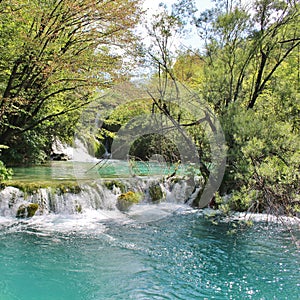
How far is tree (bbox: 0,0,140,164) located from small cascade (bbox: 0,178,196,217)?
7.30 feet

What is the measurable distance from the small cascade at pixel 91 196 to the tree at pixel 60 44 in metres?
2.23

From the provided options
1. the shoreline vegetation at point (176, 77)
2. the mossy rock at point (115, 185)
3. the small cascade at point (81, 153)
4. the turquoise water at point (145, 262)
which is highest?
the shoreline vegetation at point (176, 77)

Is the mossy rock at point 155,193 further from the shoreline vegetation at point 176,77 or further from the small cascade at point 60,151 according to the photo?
the small cascade at point 60,151

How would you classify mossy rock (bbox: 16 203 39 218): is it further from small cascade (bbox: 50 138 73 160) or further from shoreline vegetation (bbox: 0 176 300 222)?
small cascade (bbox: 50 138 73 160)

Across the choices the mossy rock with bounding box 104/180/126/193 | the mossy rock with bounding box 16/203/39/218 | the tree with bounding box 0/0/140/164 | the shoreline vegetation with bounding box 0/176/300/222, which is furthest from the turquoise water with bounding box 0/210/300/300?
the tree with bounding box 0/0/140/164

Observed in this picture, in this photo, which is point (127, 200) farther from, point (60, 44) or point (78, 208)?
point (60, 44)

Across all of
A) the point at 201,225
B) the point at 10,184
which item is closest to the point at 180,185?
the point at 201,225

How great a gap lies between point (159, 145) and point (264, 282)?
6.64m

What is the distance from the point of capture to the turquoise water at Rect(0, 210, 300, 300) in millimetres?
4426

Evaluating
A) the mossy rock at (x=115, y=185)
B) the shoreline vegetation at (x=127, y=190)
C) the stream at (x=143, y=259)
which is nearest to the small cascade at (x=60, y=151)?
the shoreline vegetation at (x=127, y=190)

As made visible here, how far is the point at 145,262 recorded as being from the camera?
5398mm

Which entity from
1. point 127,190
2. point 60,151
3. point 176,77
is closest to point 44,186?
point 127,190

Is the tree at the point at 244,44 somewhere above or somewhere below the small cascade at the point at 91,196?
above

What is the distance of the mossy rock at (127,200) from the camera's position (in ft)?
31.3
